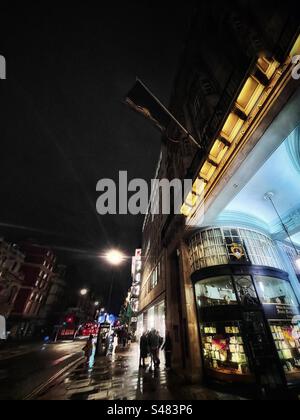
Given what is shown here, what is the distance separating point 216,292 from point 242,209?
5.09 metres

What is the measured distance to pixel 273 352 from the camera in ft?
23.5

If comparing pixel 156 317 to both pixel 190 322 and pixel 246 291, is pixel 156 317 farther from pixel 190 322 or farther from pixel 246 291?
pixel 246 291

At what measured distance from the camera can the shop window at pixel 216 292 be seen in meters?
8.70

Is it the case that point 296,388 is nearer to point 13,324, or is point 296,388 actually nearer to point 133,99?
point 133,99

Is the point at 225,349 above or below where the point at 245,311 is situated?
below

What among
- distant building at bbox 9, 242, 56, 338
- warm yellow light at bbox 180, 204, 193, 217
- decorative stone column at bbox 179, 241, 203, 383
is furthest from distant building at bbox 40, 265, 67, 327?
warm yellow light at bbox 180, 204, 193, 217

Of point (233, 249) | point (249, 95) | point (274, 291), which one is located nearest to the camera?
point (249, 95)

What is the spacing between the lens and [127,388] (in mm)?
7172

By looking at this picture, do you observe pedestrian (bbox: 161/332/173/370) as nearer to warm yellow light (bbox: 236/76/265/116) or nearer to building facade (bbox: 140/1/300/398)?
building facade (bbox: 140/1/300/398)

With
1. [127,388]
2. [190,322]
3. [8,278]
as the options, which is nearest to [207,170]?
[190,322]

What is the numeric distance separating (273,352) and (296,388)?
1.25m

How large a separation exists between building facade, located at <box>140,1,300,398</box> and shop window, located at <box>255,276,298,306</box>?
0.06 metres

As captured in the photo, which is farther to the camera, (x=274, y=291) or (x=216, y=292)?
(x=216, y=292)

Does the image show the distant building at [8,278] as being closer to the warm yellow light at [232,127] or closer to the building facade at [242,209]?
the building facade at [242,209]
